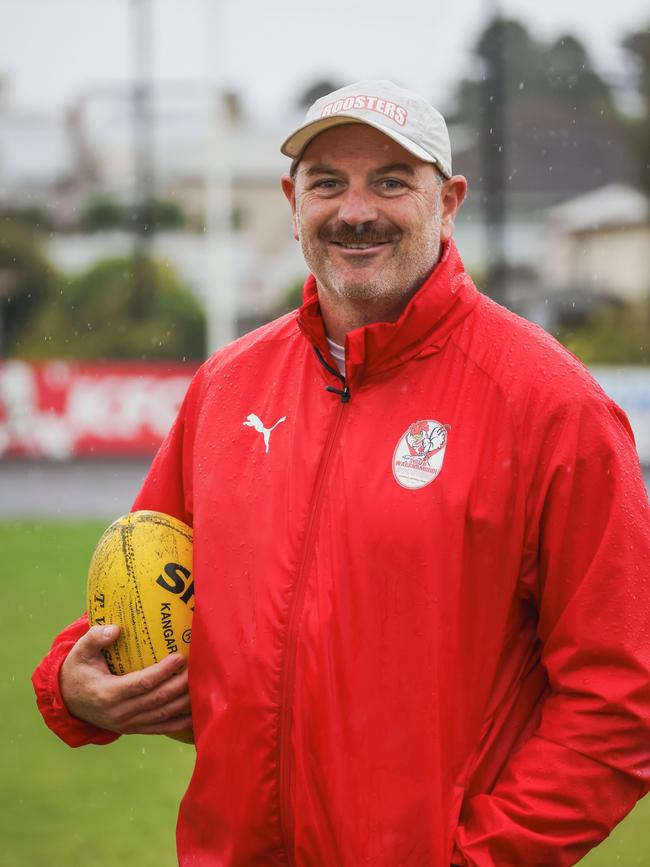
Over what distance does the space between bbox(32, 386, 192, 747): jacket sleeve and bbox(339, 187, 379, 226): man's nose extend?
0.64 meters

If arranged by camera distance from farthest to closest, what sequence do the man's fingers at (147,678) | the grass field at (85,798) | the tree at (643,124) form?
the tree at (643,124)
the grass field at (85,798)
the man's fingers at (147,678)

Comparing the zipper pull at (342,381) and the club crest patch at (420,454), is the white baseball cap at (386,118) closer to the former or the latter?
the zipper pull at (342,381)

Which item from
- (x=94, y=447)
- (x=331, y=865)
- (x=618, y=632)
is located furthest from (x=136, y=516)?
(x=94, y=447)

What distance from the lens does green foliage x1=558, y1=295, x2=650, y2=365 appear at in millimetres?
22188

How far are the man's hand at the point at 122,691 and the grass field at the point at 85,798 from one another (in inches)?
88.3

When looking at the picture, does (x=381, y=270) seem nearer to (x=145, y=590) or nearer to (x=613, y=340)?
(x=145, y=590)

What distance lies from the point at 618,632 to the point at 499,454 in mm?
384

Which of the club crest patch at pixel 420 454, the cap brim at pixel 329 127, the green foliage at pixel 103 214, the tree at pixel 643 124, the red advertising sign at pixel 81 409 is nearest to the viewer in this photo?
the club crest patch at pixel 420 454

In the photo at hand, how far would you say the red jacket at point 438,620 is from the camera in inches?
83.7

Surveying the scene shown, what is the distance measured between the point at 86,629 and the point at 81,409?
52.2 ft

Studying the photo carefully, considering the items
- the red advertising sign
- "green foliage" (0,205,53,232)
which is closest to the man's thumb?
the red advertising sign

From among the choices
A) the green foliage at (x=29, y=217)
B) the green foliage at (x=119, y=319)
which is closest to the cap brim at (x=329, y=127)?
the green foliage at (x=119, y=319)

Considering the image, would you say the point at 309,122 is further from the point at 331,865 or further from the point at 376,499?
the point at 331,865

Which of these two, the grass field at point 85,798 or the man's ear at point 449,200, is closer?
the man's ear at point 449,200
